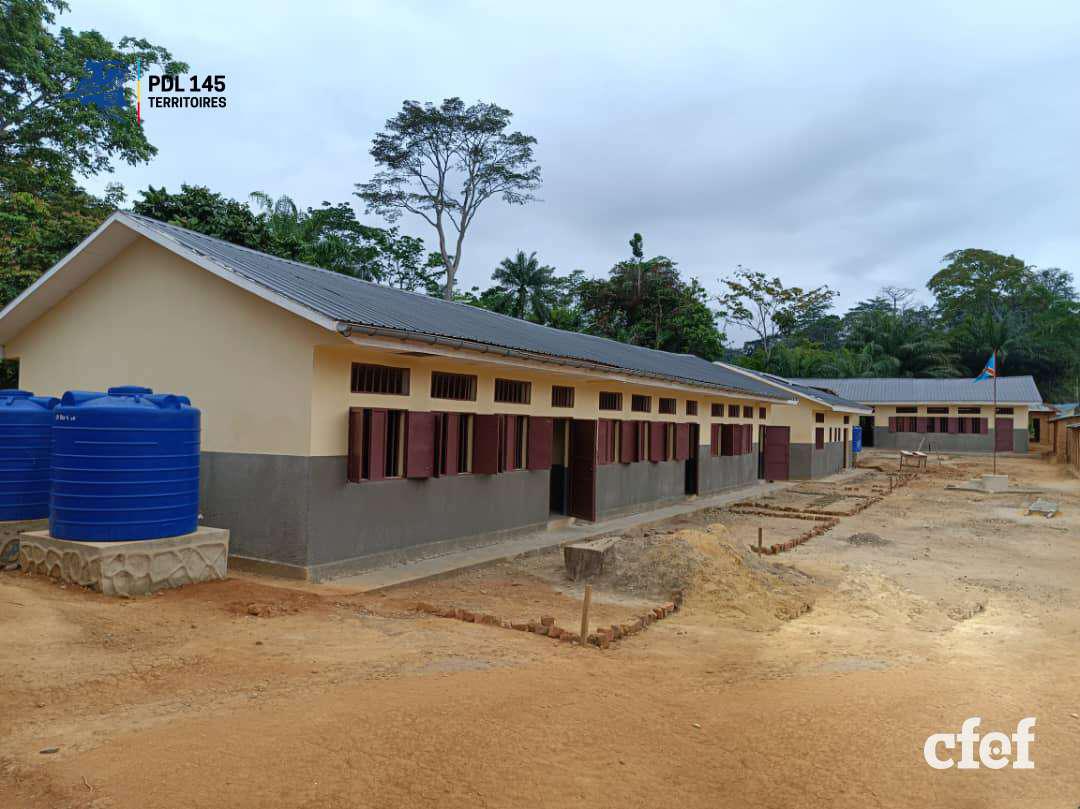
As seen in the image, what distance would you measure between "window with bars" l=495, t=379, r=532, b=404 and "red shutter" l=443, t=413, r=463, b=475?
1.10 meters

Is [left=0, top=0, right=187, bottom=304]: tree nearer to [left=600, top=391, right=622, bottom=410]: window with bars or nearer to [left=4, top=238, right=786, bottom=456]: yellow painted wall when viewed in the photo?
[left=4, top=238, right=786, bottom=456]: yellow painted wall

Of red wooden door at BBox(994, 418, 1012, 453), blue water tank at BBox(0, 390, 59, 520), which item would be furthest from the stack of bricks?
red wooden door at BBox(994, 418, 1012, 453)

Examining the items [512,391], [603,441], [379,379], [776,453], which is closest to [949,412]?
[776,453]

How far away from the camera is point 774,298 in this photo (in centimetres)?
4975

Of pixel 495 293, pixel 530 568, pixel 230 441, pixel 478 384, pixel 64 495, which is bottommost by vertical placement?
pixel 530 568

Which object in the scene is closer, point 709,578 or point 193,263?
point 709,578

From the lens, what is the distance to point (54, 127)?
20.1 meters

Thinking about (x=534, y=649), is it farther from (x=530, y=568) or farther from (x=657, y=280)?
(x=657, y=280)

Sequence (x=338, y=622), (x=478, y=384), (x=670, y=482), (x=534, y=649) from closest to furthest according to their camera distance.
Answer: (x=534, y=649), (x=338, y=622), (x=478, y=384), (x=670, y=482)

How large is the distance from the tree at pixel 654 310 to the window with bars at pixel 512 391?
27685 mm

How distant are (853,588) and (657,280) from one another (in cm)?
3128

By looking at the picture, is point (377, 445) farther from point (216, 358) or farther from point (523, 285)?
point (523, 285)

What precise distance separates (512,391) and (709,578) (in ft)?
14.4

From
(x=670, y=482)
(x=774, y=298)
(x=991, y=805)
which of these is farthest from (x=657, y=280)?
(x=991, y=805)
